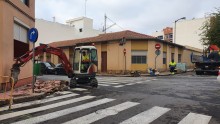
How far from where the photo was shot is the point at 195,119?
21.2 ft

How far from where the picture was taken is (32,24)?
1580cm

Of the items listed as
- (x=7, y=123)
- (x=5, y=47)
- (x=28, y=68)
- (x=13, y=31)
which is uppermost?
(x=13, y=31)

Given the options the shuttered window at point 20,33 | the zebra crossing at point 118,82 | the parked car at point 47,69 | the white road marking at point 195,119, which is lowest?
the white road marking at point 195,119

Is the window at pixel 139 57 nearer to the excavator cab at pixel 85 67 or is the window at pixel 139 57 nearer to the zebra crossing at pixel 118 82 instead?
the zebra crossing at pixel 118 82

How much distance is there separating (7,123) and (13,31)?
730 centimetres

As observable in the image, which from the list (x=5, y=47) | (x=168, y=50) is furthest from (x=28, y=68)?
(x=168, y=50)

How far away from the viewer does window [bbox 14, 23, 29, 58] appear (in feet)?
42.6

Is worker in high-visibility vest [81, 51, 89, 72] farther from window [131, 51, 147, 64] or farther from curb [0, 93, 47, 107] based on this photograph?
window [131, 51, 147, 64]

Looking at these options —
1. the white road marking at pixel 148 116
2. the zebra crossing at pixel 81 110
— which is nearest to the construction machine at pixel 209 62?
the zebra crossing at pixel 81 110

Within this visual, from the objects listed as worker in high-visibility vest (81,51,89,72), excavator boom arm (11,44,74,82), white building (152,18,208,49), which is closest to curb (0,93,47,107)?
excavator boom arm (11,44,74,82)

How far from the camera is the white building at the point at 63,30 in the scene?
4588 centimetres

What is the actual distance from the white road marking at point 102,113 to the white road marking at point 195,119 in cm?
190

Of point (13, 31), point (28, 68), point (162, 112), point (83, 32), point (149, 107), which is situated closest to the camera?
point (162, 112)

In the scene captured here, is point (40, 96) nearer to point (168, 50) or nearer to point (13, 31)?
point (13, 31)
